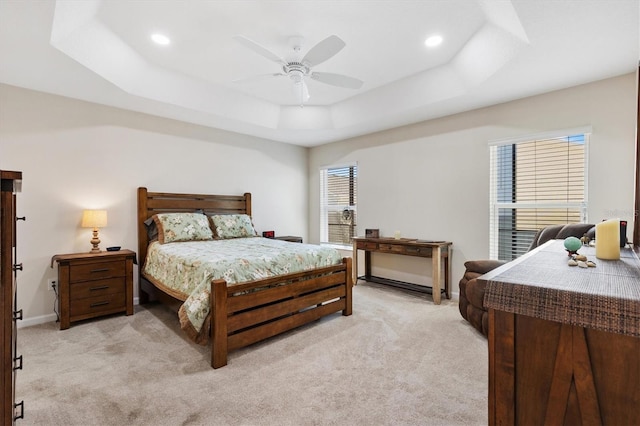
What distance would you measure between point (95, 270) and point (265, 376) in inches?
93.0

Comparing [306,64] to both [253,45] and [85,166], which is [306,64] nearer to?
[253,45]

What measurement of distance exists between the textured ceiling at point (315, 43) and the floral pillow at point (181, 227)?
1.38 m

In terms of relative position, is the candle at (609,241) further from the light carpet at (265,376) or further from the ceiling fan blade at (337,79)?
the ceiling fan blade at (337,79)

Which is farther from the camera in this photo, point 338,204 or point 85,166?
point 338,204

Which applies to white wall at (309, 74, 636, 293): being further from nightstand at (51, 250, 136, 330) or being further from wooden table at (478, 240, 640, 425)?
nightstand at (51, 250, 136, 330)

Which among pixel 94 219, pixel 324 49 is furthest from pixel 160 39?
pixel 94 219

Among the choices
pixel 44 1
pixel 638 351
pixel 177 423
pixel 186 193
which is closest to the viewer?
pixel 638 351

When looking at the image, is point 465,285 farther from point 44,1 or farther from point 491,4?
point 44,1

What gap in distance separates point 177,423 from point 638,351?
2060 millimetres

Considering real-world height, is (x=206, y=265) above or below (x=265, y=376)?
above

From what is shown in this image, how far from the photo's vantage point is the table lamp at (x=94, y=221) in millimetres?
3430

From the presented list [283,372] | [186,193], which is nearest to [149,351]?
[283,372]

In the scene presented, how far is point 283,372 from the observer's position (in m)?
2.26

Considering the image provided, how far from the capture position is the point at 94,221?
3449 mm
